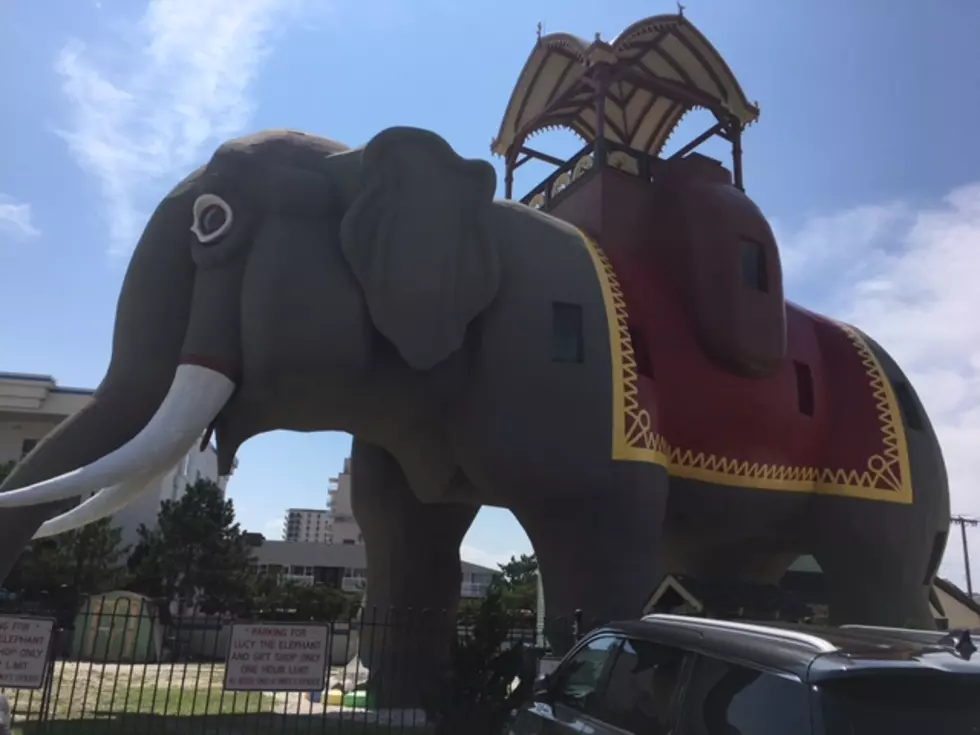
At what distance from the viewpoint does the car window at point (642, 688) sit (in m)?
3.36

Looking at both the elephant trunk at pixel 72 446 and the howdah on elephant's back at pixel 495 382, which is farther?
the howdah on elephant's back at pixel 495 382

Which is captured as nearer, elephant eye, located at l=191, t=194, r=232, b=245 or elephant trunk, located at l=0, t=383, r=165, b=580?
elephant trunk, located at l=0, t=383, r=165, b=580

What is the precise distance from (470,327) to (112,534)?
2333 centimetres

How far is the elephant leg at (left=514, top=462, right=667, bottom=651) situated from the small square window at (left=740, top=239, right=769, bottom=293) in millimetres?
2625

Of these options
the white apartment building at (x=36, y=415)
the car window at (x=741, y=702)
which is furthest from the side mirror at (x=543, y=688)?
the white apartment building at (x=36, y=415)

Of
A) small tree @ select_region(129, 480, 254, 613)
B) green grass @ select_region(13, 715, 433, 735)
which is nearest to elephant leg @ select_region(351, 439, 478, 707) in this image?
green grass @ select_region(13, 715, 433, 735)

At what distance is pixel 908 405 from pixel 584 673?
7061 mm

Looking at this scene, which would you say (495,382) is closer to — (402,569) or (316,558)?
(402,569)

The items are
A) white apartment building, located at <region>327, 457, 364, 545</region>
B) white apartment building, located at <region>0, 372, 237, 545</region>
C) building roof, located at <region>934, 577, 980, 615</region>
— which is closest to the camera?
building roof, located at <region>934, 577, 980, 615</region>

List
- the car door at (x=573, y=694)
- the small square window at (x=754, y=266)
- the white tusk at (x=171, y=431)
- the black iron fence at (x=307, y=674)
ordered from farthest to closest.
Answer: the small square window at (x=754, y=266) < the black iron fence at (x=307, y=674) < the white tusk at (x=171, y=431) < the car door at (x=573, y=694)

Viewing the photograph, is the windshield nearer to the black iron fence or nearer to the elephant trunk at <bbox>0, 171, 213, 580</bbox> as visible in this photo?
the black iron fence

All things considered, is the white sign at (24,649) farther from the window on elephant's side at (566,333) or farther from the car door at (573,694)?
the window on elephant's side at (566,333)

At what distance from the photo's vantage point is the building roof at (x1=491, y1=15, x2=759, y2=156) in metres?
10.8

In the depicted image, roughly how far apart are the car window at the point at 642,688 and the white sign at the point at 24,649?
4.63m
